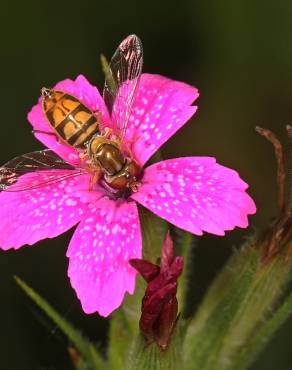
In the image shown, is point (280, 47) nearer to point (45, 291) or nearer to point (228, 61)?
point (228, 61)

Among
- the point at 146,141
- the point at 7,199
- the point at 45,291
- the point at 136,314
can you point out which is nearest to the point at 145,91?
the point at 146,141

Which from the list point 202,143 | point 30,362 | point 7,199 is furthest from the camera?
point 202,143

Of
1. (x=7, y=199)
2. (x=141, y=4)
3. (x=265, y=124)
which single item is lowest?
(x=265, y=124)

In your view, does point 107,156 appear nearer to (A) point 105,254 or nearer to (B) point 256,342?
(A) point 105,254

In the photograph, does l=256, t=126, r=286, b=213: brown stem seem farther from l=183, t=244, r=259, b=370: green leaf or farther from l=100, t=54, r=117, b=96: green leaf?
l=100, t=54, r=117, b=96: green leaf

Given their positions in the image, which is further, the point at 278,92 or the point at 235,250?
the point at 278,92

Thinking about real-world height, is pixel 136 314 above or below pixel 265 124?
above

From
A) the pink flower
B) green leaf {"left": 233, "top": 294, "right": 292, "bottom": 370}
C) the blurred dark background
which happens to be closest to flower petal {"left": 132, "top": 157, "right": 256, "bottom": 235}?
the pink flower
